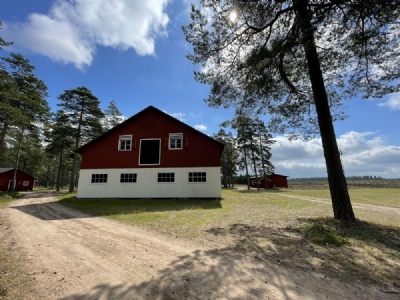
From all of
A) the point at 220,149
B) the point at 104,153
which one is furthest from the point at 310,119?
the point at 104,153

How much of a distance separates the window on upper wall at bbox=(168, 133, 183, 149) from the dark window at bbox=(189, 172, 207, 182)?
2910 mm

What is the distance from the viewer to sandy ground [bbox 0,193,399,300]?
3.74 meters

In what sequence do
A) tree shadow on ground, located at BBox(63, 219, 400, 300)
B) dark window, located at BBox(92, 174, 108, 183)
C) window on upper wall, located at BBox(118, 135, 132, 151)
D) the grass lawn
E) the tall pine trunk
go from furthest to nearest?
1. window on upper wall, located at BBox(118, 135, 132, 151)
2. dark window, located at BBox(92, 174, 108, 183)
3. the tall pine trunk
4. the grass lawn
5. tree shadow on ground, located at BBox(63, 219, 400, 300)

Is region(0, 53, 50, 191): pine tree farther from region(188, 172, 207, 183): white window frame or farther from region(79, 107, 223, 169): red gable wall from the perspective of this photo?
region(188, 172, 207, 183): white window frame

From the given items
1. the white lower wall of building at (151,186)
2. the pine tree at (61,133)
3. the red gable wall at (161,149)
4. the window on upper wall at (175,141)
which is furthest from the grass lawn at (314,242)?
the pine tree at (61,133)

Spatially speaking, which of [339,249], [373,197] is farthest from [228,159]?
[339,249]

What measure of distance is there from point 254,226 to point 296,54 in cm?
856

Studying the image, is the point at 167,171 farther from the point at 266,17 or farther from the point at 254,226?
the point at 266,17

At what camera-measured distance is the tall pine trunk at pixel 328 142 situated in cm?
888

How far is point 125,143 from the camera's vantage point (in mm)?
21328

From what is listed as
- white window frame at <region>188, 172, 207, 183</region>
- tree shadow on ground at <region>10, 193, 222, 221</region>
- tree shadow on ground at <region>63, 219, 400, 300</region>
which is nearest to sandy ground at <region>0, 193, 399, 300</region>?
tree shadow on ground at <region>63, 219, 400, 300</region>

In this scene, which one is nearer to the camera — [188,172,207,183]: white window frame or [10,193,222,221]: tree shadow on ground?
[10,193,222,221]: tree shadow on ground

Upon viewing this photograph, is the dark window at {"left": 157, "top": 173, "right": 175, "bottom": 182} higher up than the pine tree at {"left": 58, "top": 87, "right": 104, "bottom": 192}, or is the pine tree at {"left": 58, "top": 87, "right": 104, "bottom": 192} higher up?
the pine tree at {"left": 58, "top": 87, "right": 104, "bottom": 192}

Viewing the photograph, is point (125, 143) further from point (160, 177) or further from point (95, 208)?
point (95, 208)
